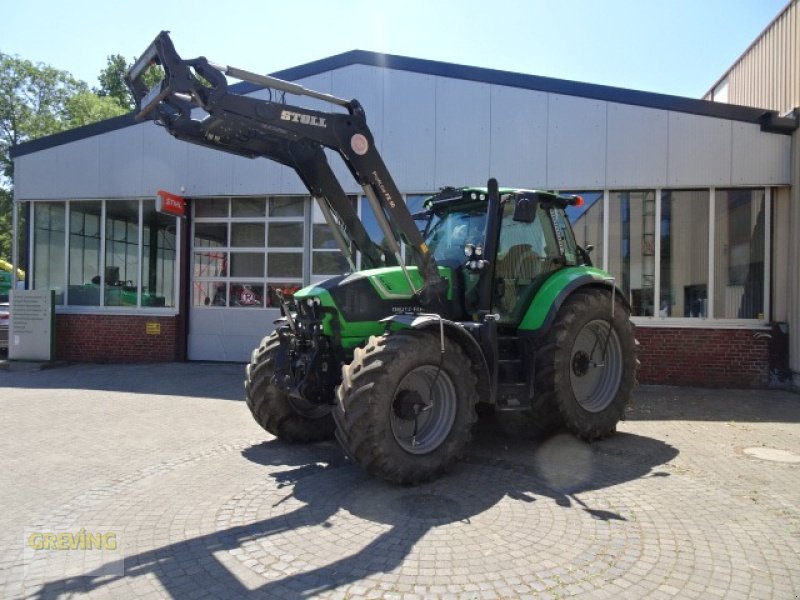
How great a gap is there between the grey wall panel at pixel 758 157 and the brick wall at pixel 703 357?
2.63m

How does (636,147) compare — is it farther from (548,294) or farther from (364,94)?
(548,294)

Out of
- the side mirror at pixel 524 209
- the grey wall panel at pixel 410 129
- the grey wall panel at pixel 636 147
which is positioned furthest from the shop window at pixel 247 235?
the side mirror at pixel 524 209

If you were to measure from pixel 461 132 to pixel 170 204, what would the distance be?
609 centimetres

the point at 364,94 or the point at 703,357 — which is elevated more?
the point at 364,94

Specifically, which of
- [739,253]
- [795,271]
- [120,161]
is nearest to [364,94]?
[120,161]

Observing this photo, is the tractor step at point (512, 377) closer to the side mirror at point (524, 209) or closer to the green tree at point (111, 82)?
the side mirror at point (524, 209)

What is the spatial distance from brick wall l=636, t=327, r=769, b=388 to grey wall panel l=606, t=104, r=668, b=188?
269cm

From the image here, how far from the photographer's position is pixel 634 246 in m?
10.3

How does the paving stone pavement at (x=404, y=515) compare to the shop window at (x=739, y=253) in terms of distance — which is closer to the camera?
the paving stone pavement at (x=404, y=515)

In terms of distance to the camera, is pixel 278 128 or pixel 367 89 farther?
pixel 367 89

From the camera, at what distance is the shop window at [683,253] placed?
10051 millimetres

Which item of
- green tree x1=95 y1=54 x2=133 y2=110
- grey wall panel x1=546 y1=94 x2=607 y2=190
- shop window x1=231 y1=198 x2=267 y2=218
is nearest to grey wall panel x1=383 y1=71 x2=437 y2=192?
grey wall panel x1=546 y1=94 x2=607 y2=190

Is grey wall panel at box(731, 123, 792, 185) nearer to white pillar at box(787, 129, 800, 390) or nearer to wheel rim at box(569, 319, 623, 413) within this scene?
white pillar at box(787, 129, 800, 390)

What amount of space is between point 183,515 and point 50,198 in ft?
37.9
